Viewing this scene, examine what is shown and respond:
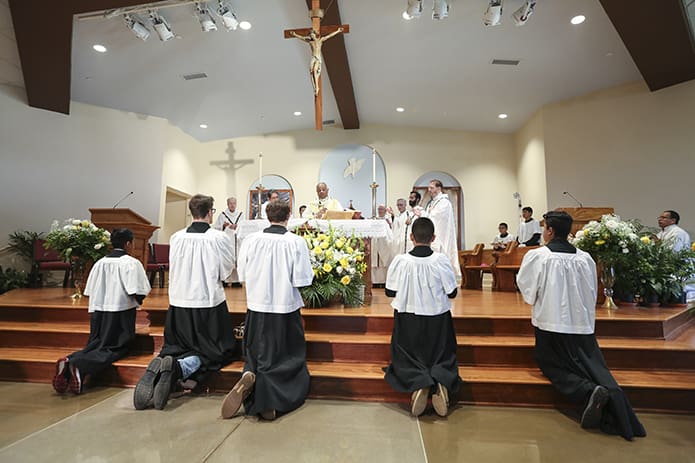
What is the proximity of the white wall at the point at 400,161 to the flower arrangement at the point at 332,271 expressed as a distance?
6.12 metres

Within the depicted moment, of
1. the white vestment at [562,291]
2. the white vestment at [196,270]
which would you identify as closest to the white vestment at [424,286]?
the white vestment at [562,291]

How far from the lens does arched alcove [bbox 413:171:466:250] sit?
388 inches

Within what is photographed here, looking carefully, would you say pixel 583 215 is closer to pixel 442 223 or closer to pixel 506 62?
pixel 442 223

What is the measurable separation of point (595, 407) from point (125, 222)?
606 centimetres

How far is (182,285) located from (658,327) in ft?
13.1

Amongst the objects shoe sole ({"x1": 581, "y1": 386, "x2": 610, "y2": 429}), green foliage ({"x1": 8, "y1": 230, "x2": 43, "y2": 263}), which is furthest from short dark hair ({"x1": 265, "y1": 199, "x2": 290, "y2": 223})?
green foliage ({"x1": 8, "y1": 230, "x2": 43, "y2": 263})

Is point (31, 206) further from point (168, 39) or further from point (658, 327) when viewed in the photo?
point (658, 327)

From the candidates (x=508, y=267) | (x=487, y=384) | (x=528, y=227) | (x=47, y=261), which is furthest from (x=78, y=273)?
(x=528, y=227)

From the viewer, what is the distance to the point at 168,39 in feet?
19.7

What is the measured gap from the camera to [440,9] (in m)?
5.35

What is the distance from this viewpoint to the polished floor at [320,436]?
2.04 m

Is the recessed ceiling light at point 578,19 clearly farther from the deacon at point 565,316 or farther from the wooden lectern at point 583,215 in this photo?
the deacon at point 565,316

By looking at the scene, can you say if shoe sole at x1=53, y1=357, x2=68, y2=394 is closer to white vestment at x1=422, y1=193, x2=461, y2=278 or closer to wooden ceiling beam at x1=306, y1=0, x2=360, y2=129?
white vestment at x1=422, y1=193, x2=461, y2=278

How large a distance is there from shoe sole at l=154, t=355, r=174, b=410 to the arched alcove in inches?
317
